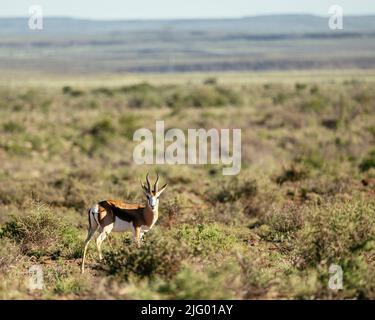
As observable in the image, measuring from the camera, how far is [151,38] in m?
179

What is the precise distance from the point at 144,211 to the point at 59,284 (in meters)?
2.13

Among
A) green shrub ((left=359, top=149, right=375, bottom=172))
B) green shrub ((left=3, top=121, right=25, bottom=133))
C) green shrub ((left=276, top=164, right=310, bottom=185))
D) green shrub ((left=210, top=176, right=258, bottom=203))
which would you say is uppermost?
green shrub ((left=3, top=121, right=25, bottom=133))

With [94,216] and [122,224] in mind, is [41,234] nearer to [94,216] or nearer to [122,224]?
[94,216]

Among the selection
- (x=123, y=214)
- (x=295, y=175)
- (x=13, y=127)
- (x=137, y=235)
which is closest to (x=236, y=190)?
(x=295, y=175)

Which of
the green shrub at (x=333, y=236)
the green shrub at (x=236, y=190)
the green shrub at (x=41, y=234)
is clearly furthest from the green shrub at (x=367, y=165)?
the green shrub at (x=41, y=234)

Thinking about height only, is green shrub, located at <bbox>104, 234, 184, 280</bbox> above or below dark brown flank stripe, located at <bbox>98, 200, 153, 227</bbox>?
below

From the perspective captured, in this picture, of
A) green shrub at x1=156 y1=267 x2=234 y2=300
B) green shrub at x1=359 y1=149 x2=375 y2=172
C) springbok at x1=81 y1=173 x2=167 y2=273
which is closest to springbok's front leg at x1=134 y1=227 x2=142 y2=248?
springbok at x1=81 y1=173 x2=167 y2=273

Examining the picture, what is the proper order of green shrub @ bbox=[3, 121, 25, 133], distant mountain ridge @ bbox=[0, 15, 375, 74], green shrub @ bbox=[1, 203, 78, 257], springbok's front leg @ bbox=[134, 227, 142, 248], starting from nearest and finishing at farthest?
springbok's front leg @ bbox=[134, 227, 142, 248] < green shrub @ bbox=[1, 203, 78, 257] < green shrub @ bbox=[3, 121, 25, 133] < distant mountain ridge @ bbox=[0, 15, 375, 74]

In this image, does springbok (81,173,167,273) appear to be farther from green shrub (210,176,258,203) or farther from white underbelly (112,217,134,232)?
green shrub (210,176,258,203)

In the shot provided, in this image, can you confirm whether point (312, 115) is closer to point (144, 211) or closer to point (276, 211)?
point (276, 211)

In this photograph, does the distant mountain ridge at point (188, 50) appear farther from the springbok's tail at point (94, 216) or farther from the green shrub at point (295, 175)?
the springbok's tail at point (94, 216)

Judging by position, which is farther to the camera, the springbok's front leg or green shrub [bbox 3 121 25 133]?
green shrub [bbox 3 121 25 133]

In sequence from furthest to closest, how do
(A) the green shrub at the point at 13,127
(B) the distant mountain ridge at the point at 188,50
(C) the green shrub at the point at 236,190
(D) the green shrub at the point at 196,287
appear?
(B) the distant mountain ridge at the point at 188,50 → (A) the green shrub at the point at 13,127 → (C) the green shrub at the point at 236,190 → (D) the green shrub at the point at 196,287
